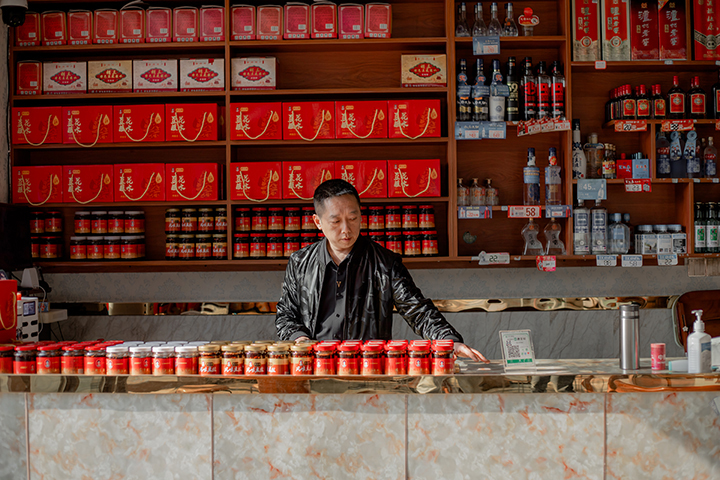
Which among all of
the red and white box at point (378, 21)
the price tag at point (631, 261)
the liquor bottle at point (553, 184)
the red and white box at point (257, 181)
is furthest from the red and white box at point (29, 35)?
the price tag at point (631, 261)

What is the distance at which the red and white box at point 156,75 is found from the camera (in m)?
3.52

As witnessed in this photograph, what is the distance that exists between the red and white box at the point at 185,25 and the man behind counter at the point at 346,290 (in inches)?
68.5

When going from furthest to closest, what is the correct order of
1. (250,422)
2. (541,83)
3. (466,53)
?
(466,53)
(541,83)
(250,422)

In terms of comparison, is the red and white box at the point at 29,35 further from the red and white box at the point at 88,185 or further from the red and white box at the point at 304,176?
the red and white box at the point at 304,176

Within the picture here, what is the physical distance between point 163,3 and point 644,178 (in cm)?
317

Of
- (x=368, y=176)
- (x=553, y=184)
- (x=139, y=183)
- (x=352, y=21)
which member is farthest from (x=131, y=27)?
(x=553, y=184)

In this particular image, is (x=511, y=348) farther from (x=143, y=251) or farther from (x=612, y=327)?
(x=143, y=251)

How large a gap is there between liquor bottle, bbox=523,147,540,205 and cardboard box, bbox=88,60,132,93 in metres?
2.43

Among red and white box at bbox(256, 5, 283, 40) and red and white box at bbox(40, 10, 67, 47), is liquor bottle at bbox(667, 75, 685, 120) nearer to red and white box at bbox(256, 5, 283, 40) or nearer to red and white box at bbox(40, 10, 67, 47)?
red and white box at bbox(256, 5, 283, 40)

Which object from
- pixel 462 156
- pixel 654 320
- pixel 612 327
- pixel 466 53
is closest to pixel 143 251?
pixel 462 156

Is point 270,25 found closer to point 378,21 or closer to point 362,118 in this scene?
point 378,21

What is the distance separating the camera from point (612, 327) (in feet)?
12.4

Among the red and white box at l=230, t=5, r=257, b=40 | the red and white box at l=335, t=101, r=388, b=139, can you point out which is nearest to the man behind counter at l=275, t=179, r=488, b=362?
the red and white box at l=335, t=101, r=388, b=139

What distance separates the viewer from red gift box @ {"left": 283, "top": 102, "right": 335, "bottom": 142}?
135 inches
